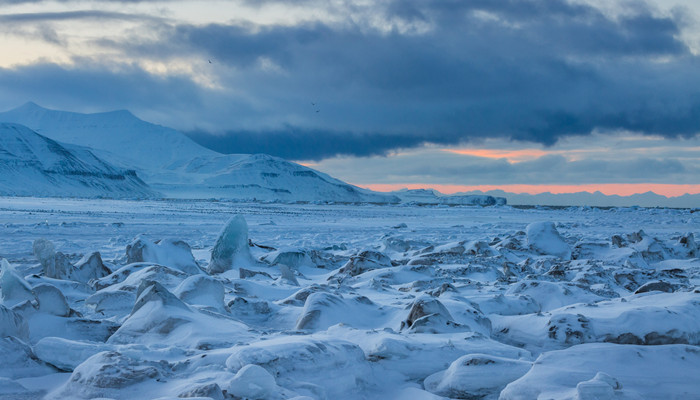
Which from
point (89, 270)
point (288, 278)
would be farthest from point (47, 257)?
point (288, 278)

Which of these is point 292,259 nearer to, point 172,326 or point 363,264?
point 363,264

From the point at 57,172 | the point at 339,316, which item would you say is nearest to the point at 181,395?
the point at 339,316

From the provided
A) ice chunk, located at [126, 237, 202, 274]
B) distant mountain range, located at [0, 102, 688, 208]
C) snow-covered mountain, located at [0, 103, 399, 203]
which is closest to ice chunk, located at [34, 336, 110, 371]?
ice chunk, located at [126, 237, 202, 274]

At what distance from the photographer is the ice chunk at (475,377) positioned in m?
2.79

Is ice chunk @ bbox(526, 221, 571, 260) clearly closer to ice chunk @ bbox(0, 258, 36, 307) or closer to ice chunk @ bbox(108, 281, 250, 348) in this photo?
→ ice chunk @ bbox(108, 281, 250, 348)

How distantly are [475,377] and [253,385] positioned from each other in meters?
1.10

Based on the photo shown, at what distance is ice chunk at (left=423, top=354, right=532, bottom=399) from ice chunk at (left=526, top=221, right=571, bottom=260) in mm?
7597

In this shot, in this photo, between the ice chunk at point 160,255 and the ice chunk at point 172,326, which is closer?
the ice chunk at point 172,326

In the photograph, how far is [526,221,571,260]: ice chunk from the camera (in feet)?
33.8

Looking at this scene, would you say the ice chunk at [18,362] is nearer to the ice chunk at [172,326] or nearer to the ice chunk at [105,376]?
the ice chunk at [105,376]

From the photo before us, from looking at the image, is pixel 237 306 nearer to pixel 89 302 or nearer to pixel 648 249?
pixel 89 302

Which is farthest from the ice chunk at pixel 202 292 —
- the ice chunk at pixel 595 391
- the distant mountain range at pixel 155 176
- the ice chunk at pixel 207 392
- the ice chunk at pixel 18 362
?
the distant mountain range at pixel 155 176

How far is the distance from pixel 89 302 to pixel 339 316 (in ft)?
7.76

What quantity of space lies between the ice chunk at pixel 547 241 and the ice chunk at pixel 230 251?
5334 millimetres
